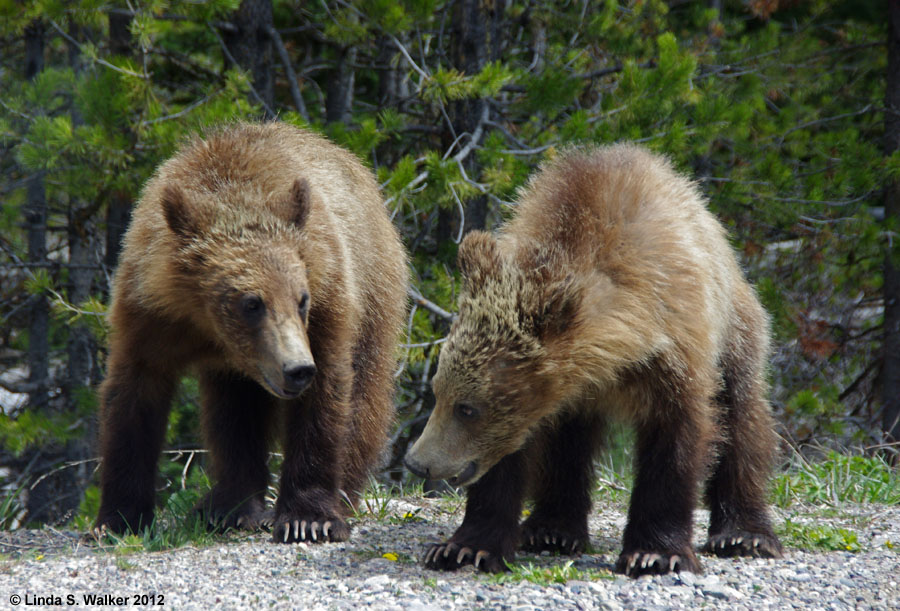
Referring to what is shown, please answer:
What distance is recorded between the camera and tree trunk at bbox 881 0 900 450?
10.7m

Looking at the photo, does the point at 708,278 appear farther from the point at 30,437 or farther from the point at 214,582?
the point at 30,437

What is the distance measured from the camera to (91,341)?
9.66 meters

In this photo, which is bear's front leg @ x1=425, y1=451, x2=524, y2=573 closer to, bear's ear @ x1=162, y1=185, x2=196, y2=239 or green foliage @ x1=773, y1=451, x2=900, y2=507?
bear's ear @ x1=162, y1=185, x2=196, y2=239

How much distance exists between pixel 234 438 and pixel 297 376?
1.43 m

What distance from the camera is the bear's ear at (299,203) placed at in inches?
201

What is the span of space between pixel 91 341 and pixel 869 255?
8306 mm

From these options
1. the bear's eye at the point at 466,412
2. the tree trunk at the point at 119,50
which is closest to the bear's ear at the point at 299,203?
the bear's eye at the point at 466,412

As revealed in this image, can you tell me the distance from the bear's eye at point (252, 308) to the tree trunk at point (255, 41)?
4572 mm

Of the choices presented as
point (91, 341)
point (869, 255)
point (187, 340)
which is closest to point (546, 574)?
point (187, 340)

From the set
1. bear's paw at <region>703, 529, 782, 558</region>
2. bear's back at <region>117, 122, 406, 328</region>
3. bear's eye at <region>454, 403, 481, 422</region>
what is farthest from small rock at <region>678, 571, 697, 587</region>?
bear's back at <region>117, 122, 406, 328</region>

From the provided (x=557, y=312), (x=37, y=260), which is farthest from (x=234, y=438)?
(x=37, y=260)

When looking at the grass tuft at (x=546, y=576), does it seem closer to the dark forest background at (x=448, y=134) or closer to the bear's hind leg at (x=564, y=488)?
the bear's hind leg at (x=564, y=488)

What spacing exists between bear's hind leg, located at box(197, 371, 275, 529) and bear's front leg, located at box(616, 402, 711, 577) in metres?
2.38

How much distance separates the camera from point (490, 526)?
4.48 meters
